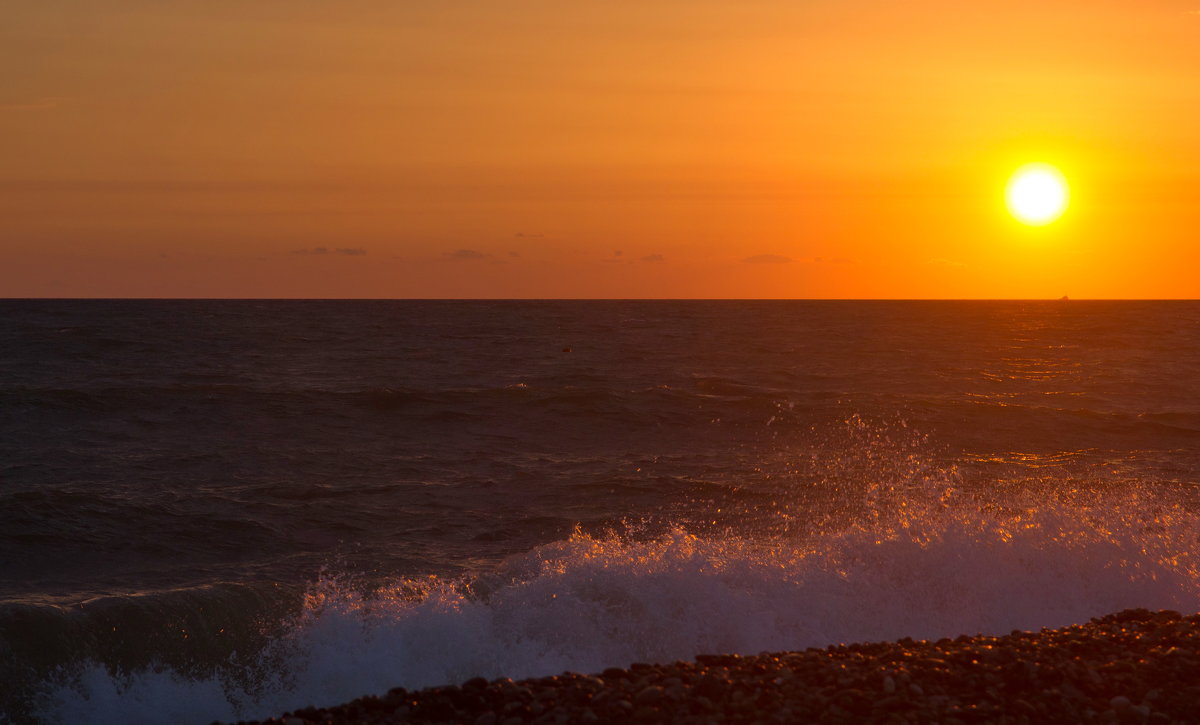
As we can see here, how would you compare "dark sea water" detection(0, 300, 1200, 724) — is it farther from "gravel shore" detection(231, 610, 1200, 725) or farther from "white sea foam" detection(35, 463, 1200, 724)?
"gravel shore" detection(231, 610, 1200, 725)

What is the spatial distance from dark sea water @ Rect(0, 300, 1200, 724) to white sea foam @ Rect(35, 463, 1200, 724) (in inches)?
1.2

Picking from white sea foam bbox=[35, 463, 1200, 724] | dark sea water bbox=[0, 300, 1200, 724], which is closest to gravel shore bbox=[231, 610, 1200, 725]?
white sea foam bbox=[35, 463, 1200, 724]

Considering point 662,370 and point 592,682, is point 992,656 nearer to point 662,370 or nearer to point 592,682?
point 592,682

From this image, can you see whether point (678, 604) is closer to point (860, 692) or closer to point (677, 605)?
point (677, 605)

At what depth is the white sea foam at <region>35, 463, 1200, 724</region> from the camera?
28.7 feet

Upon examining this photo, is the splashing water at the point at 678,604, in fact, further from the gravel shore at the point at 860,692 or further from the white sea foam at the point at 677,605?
the gravel shore at the point at 860,692

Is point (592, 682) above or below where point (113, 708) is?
above

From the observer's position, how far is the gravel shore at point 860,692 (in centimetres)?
606

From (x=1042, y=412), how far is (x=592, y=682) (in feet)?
70.9

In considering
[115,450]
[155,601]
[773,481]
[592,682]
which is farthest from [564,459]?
[592,682]

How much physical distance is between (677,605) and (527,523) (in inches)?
184

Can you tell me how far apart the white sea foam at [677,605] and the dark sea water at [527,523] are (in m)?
0.03

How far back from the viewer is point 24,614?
969 centimetres

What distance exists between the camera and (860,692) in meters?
6.29
